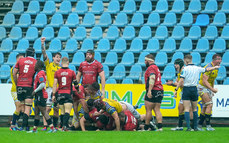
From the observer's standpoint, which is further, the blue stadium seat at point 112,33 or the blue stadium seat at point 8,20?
the blue stadium seat at point 8,20

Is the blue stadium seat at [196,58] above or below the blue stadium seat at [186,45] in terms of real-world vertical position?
below


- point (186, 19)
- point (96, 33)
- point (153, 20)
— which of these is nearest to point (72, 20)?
point (96, 33)

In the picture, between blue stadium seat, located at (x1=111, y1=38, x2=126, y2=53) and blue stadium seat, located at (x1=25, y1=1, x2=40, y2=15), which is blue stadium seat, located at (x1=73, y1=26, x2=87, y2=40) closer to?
blue stadium seat, located at (x1=111, y1=38, x2=126, y2=53)

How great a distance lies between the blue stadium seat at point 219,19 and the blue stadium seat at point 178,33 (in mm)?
1578

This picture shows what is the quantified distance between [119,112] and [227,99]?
5692mm

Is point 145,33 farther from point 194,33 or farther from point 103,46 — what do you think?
point 194,33

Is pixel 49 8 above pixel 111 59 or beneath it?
above

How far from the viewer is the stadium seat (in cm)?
1847

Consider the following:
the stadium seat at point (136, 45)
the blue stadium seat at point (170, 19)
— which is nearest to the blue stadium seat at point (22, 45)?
the stadium seat at point (136, 45)

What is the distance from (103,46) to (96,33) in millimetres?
963

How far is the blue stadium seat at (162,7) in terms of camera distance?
1983 centimetres

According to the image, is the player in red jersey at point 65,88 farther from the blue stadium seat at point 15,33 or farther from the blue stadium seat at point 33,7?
the blue stadium seat at point 33,7

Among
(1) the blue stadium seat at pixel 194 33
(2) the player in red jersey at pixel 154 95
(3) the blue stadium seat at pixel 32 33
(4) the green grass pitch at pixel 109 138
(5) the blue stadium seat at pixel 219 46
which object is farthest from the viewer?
(3) the blue stadium seat at pixel 32 33

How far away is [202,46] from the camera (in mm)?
Answer: 18344
